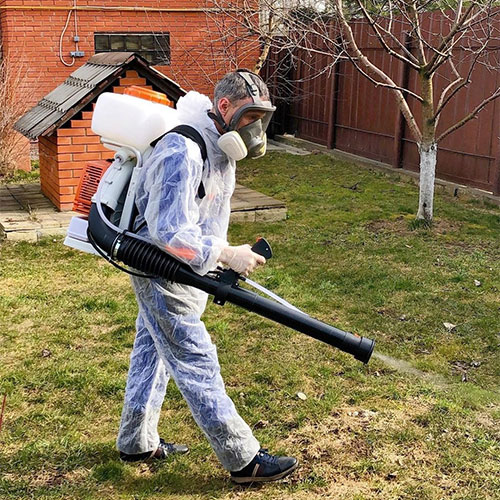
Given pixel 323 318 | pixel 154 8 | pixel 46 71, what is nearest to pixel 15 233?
pixel 323 318

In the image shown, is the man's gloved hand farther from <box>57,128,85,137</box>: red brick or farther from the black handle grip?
<box>57,128,85,137</box>: red brick

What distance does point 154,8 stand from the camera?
13273 millimetres

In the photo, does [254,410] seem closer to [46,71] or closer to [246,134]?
[246,134]

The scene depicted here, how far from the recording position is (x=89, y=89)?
25.0 ft

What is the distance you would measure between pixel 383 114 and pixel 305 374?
827 centimetres

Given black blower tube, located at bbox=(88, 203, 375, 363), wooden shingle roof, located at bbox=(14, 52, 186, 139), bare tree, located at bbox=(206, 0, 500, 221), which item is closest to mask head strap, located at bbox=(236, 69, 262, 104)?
black blower tube, located at bbox=(88, 203, 375, 363)

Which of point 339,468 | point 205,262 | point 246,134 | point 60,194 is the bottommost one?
point 339,468

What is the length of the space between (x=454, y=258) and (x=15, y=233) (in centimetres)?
435

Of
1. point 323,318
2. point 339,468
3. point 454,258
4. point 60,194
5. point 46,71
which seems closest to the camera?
point 339,468

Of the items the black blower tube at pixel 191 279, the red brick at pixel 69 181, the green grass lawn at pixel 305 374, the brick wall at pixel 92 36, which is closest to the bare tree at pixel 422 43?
the green grass lawn at pixel 305 374

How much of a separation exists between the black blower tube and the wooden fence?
6.81 metres

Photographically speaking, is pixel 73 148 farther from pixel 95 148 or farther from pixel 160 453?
pixel 160 453

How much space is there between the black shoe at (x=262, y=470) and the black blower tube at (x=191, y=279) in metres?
0.69

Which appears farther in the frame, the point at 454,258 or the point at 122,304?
the point at 454,258
